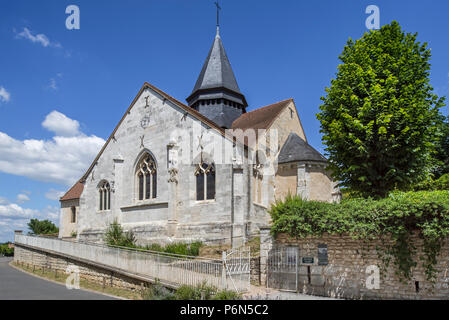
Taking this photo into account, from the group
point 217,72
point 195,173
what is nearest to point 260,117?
point 217,72

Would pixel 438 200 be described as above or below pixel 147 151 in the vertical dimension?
below

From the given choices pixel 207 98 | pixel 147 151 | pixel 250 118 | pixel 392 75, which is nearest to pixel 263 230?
pixel 392 75

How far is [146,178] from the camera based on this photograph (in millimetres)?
21281

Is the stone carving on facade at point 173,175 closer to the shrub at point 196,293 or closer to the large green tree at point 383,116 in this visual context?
the large green tree at point 383,116

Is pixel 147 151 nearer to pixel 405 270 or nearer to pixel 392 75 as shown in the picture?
pixel 392 75

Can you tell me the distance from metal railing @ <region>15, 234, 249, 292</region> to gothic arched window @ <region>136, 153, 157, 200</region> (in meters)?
5.40

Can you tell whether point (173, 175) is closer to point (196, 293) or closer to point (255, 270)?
point (255, 270)

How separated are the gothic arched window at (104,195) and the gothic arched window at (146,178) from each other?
9.92 feet

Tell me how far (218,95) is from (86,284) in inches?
642

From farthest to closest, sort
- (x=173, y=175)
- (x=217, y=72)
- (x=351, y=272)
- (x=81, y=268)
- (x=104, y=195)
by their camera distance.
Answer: (x=217, y=72) < (x=104, y=195) < (x=173, y=175) < (x=81, y=268) < (x=351, y=272)

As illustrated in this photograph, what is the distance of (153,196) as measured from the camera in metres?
20.7

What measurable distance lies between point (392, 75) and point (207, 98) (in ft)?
50.0
